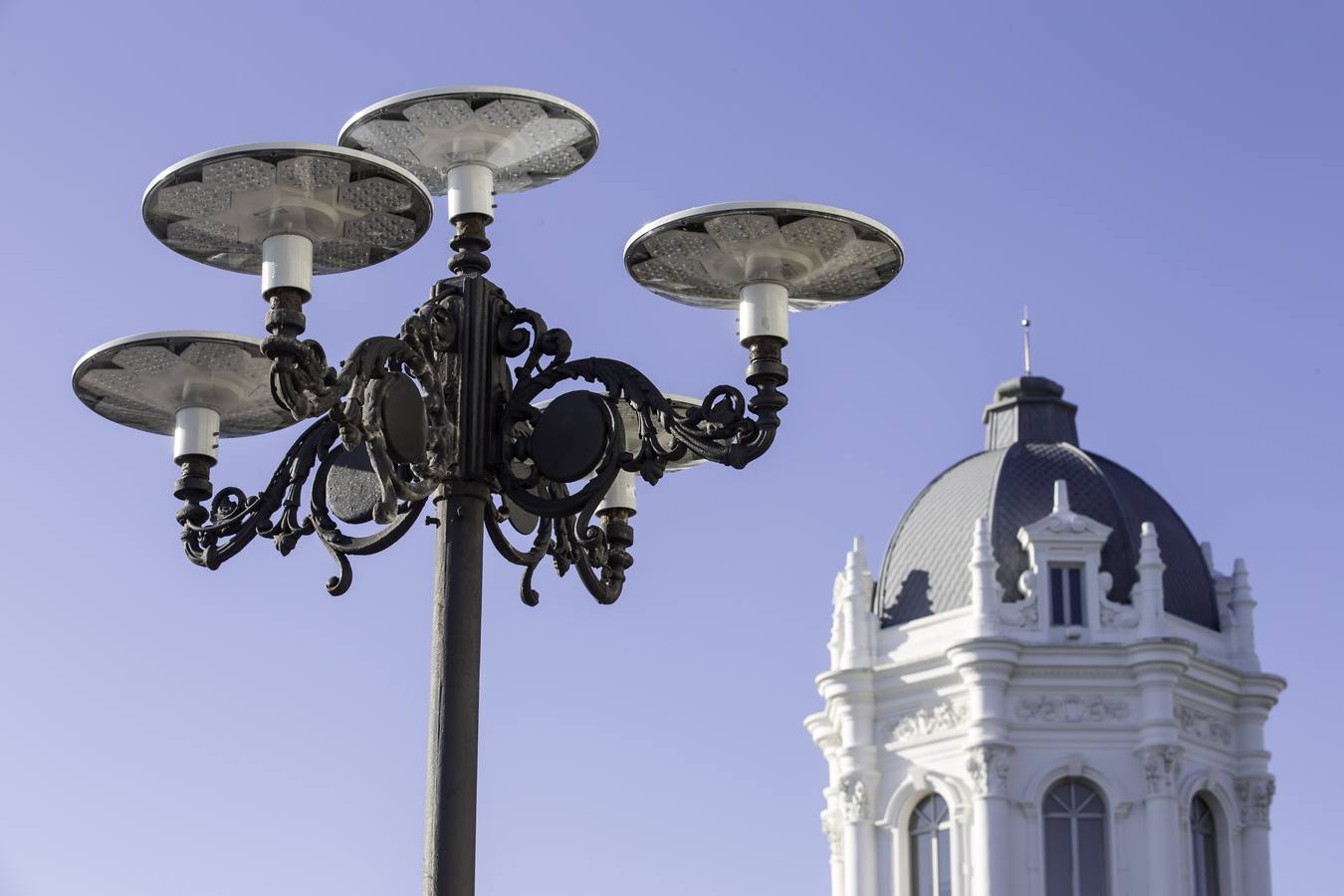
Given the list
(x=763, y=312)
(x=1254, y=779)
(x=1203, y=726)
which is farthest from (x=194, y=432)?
(x=1254, y=779)

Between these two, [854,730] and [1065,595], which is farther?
[854,730]

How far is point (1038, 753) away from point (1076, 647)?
1.90m

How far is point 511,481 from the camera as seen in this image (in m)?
8.73

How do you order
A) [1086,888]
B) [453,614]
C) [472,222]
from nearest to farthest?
[453,614], [472,222], [1086,888]

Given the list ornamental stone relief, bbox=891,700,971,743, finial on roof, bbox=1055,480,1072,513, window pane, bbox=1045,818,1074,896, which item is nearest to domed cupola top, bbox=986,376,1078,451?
finial on roof, bbox=1055,480,1072,513

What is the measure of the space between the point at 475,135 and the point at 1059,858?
3823cm

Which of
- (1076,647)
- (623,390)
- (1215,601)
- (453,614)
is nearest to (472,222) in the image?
(623,390)

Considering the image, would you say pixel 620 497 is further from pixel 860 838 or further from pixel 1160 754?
pixel 860 838

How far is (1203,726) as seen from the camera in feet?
153

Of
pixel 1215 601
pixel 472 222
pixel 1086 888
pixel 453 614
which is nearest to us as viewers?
pixel 453 614

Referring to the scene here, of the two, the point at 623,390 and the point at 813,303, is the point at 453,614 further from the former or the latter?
the point at 813,303

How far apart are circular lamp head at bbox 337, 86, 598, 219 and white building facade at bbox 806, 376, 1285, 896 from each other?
120ft

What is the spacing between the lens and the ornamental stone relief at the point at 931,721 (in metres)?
46.2

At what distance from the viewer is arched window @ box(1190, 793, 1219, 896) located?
46281 mm
